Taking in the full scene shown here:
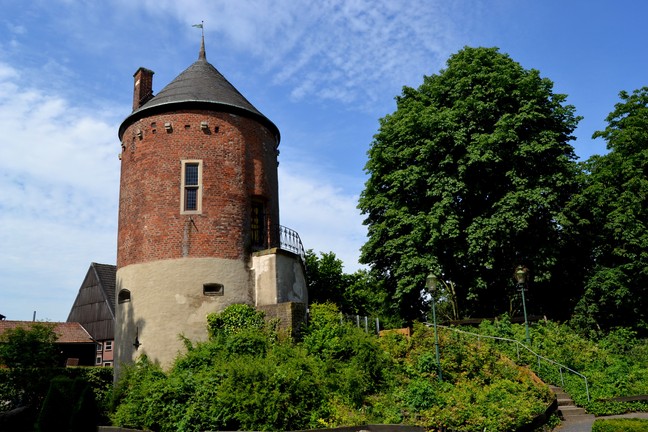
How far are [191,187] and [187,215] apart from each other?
100 centimetres

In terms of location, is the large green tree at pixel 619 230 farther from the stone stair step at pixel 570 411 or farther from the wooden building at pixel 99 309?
the wooden building at pixel 99 309

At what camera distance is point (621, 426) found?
11141 millimetres

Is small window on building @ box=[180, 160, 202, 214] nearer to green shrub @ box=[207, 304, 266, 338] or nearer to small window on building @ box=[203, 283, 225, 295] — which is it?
small window on building @ box=[203, 283, 225, 295]

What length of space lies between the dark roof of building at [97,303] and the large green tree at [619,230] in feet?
93.6

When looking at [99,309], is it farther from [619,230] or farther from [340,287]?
[619,230]

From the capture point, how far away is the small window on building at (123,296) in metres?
18.8

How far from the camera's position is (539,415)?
502 inches

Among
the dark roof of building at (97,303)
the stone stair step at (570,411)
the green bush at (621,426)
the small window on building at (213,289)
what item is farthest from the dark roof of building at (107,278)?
the green bush at (621,426)

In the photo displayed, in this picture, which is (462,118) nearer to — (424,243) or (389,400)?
(424,243)

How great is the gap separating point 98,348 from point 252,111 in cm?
2492

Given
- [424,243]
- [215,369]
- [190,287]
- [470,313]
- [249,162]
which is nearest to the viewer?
[215,369]

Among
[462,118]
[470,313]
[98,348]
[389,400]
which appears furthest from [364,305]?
[98,348]

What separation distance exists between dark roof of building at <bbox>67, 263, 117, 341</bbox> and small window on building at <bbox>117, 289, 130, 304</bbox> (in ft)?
61.7

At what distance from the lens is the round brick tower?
696 inches
